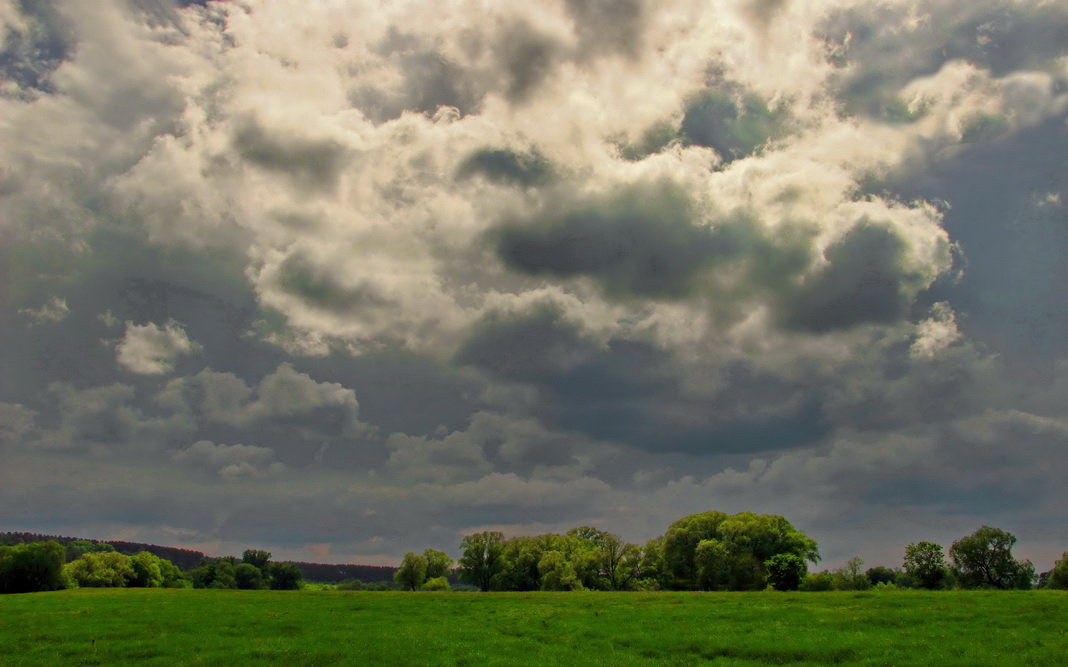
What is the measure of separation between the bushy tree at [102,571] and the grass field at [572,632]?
83.1 m

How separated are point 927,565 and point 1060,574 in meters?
22.1

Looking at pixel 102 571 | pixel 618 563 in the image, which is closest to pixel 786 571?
pixel 618 563

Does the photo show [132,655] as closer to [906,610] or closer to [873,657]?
[873,657]

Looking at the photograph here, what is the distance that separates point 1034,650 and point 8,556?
118 metres

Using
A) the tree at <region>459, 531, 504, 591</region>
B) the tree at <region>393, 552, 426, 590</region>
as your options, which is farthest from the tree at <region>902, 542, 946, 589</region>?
the tree at <region>393, 552, 426, 590</region>

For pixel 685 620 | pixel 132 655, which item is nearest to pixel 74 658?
pixel 132 655

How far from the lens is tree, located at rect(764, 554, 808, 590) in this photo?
98812mm

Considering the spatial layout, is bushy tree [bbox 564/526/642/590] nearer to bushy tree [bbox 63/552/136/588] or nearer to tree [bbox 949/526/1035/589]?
tree [bbox 949/526/1035/589]

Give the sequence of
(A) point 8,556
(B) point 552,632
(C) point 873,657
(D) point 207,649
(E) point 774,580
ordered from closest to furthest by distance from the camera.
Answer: (C) point 873,657 < (D) point 207,649 < (B) point 552,632 < (A) point 8,556 < (E) point 774,580

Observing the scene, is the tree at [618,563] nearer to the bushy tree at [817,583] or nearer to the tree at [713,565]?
the tree at [713,565]

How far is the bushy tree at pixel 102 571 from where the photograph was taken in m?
122

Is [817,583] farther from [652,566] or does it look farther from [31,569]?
[31,569]

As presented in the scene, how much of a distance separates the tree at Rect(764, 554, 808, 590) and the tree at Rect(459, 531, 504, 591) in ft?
217

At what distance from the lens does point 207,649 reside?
32875 millimetres
